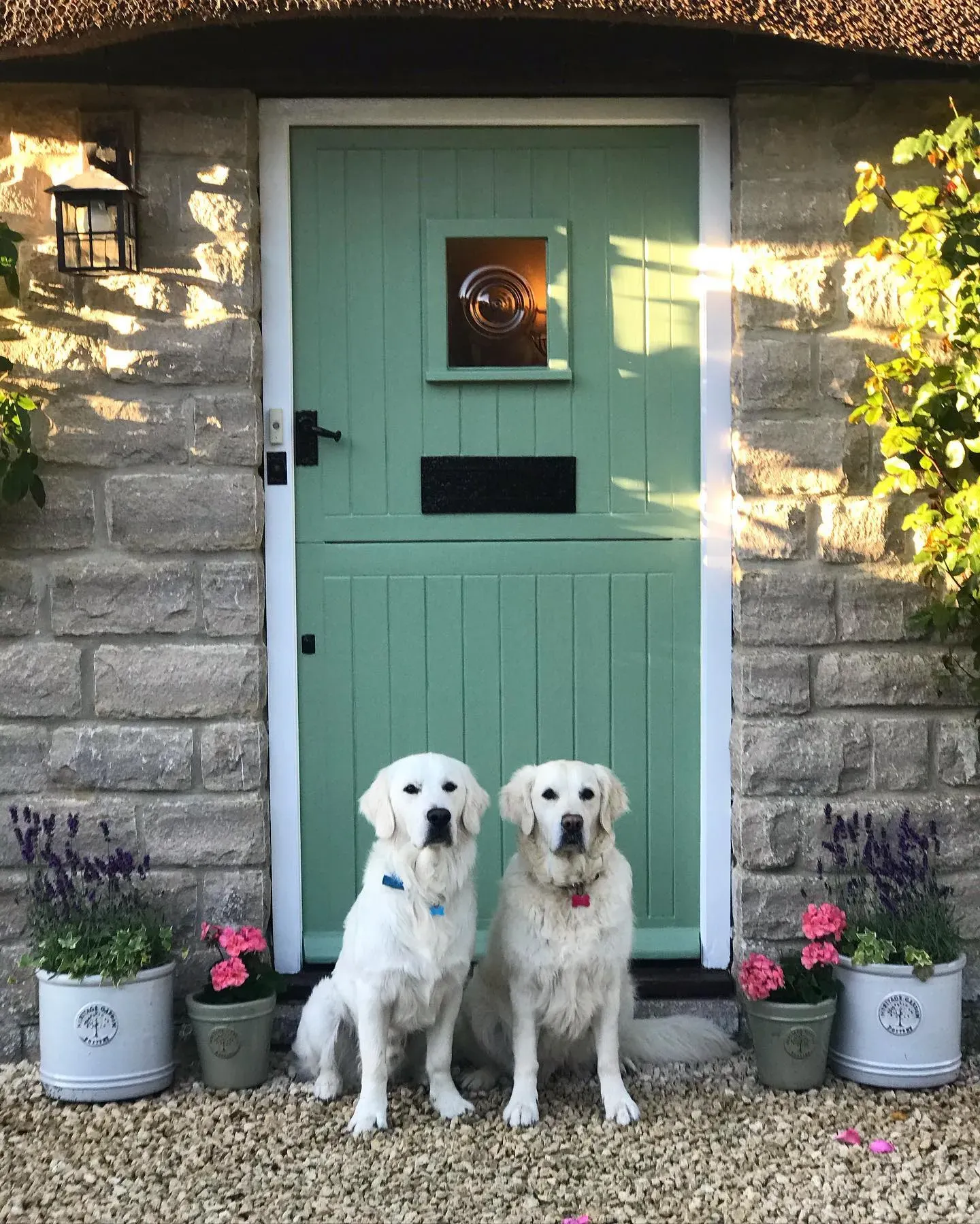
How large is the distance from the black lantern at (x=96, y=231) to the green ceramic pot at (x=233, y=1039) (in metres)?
2.13

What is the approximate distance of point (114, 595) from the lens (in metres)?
4.00

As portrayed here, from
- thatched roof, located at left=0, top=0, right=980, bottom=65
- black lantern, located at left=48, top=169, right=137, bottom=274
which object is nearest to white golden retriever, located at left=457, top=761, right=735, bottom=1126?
black lantern, located at left=48, top=169, right=137, bottom=274

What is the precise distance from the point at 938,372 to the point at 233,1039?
2751 mm

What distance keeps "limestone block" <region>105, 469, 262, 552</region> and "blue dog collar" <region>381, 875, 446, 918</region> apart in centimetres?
112

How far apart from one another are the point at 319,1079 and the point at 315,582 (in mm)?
1480

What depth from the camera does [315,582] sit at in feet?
13.8

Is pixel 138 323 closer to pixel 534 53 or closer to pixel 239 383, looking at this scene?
pixel 239 383

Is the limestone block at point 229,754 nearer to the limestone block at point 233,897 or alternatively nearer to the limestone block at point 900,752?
the limestone block at point 233,897

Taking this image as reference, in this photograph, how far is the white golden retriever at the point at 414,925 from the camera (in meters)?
3.50

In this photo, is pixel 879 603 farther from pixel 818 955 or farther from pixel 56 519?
pixel 56 519

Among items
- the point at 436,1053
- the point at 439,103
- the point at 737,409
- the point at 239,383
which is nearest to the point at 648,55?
the point at 439,103

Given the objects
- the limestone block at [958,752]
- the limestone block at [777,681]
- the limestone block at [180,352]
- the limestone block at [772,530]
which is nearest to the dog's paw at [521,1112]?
the limestone block at [777,681]

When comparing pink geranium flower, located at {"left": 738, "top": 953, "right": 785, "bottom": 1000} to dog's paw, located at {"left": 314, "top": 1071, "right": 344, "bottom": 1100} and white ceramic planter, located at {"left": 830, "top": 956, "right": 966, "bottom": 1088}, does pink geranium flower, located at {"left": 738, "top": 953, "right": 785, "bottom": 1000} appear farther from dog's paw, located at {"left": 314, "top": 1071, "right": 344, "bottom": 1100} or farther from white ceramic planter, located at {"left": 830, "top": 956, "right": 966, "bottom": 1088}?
dog's paw, located at {"left": 314, "top": 1071, "right": 344, "bottom": 1100}

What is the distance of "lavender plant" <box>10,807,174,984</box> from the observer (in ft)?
12.2
